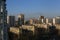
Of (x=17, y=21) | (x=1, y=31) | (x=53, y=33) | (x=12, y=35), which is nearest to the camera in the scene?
(x=1, y=31)

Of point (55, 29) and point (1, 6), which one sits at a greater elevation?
point (1, 6)

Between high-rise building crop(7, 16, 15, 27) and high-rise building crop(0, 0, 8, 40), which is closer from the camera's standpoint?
high-rise building crop(0, 0, 8, 40)

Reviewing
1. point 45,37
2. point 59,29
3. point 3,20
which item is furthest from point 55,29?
point 3,20

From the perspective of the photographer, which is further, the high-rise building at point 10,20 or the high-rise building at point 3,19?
the high-rise building at point 10,20

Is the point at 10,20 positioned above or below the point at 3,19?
below

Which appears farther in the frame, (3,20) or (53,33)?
(53,33)

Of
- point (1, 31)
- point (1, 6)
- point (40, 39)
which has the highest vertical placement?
point (1, 6)

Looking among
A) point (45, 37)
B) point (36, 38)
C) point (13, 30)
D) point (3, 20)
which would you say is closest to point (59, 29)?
point (45, 37)

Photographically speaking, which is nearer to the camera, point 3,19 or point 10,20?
point 3,19

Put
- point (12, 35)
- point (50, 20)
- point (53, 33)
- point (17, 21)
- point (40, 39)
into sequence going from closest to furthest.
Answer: point (12, 35) < point (40, 39) < point (53, 33) < point (17, 21) < point (50, 20)

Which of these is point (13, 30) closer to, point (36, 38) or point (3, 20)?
point (36, 38)
